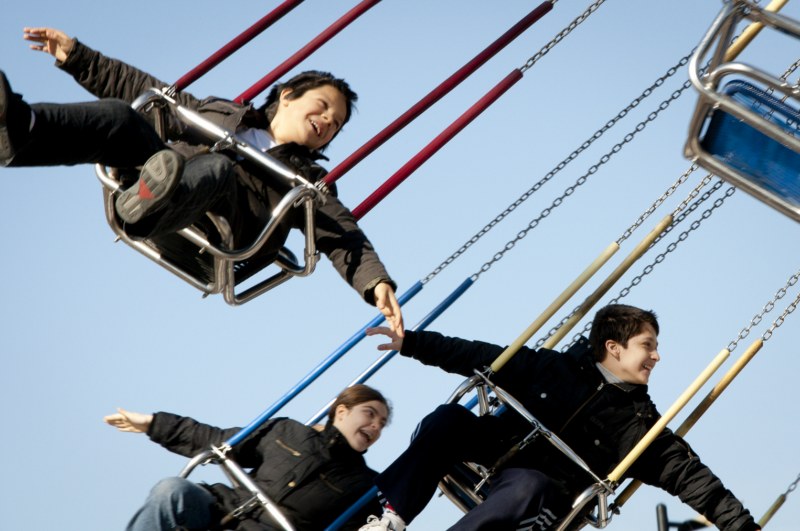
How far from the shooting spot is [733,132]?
4.00m

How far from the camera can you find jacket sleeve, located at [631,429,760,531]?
5.21 meters

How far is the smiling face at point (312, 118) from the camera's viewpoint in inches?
205

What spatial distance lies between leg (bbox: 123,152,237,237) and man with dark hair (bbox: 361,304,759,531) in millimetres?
1059

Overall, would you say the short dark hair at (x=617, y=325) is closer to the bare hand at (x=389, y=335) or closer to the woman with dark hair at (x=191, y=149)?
the bare hand at (x=389, y=335)

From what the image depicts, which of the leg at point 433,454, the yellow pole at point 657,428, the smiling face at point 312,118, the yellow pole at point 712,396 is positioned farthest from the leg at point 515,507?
the smiling face at point 312,118

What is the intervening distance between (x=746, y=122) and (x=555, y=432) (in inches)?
71.6

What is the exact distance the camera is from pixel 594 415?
5.36m

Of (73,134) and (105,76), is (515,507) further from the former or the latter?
(105,76)

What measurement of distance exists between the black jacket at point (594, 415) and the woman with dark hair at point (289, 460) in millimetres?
359

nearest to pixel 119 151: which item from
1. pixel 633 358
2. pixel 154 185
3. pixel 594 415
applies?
pixel 154 185

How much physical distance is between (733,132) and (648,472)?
180 centimetres

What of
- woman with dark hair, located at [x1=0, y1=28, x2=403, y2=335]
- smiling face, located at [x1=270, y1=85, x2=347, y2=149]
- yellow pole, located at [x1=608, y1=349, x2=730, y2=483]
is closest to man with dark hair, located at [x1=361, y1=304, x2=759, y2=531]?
Answer: yellow pole, located at [x1=608, y1=349, x2=730, y2=483]

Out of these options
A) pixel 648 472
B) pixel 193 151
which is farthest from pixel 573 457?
pixel 193 151

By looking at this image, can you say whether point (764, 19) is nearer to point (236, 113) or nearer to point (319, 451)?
point (236, 113)
